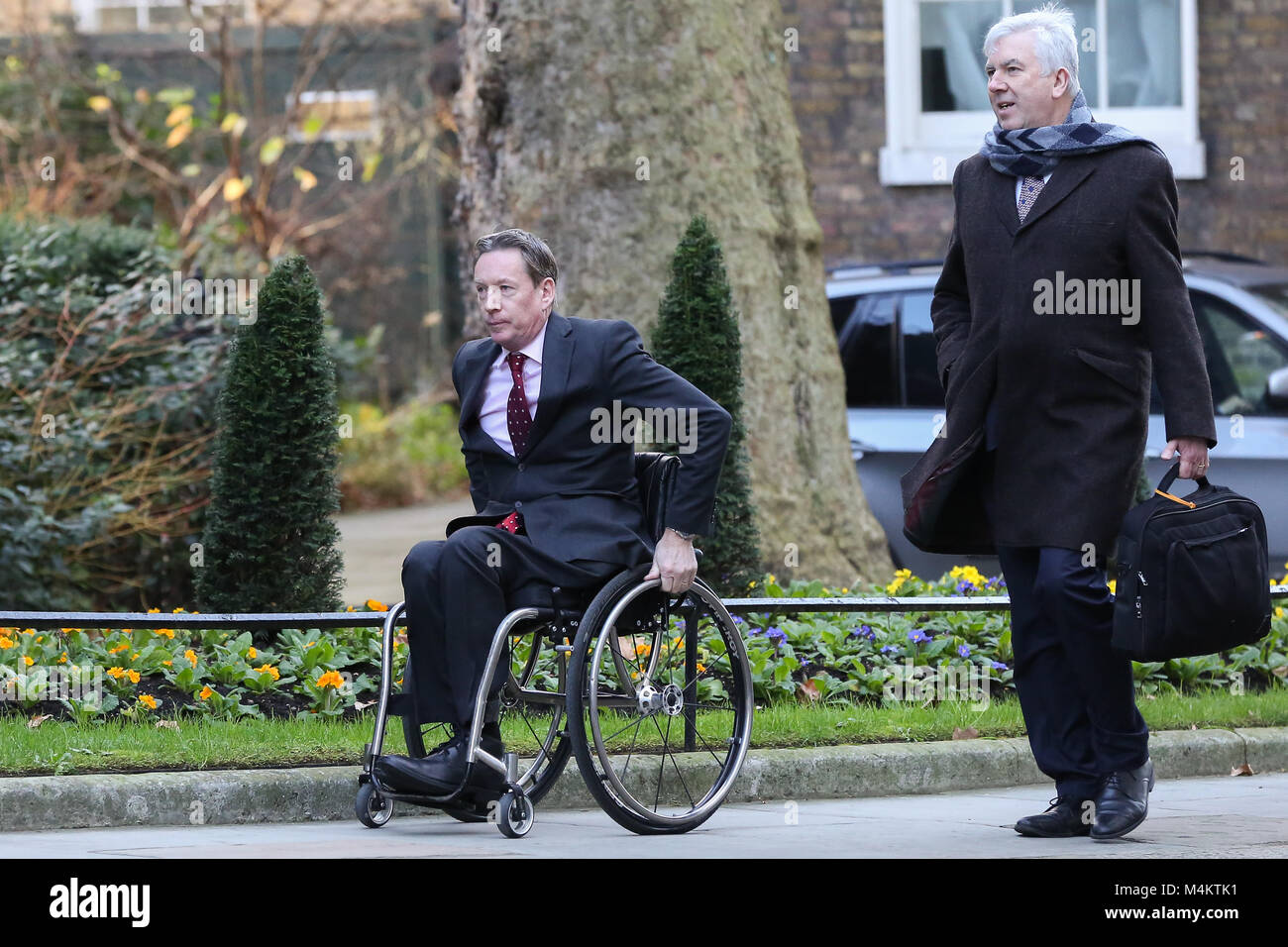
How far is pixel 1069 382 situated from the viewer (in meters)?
4.85

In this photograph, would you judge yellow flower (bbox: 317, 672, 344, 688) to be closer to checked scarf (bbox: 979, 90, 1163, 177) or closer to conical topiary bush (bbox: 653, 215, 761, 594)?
conical topiary bush (bbox: 653, 215, 761, 594)

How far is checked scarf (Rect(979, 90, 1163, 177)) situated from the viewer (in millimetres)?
4871

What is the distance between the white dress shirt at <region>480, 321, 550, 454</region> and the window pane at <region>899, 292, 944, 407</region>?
4.08 metres

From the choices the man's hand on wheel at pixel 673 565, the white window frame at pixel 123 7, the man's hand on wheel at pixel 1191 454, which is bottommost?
the man's hand on wheel at pixel 673 565

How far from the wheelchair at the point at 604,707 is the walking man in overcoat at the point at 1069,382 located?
772 mm

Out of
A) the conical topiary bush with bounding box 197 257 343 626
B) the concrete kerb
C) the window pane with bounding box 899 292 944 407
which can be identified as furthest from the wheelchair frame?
the window pane with bounding box 899 292 944 407

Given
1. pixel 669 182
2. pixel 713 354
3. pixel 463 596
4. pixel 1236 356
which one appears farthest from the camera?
pixel 1236 356

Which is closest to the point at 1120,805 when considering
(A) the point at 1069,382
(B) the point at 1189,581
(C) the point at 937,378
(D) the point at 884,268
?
(B) the point at 1189,581

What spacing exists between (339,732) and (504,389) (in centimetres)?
127

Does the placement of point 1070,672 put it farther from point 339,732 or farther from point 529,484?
point 339,732

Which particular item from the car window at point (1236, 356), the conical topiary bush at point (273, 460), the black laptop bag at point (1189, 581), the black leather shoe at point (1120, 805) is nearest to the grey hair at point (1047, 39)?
the black laptop bag at point (1189, 581)

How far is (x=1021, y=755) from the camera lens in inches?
243

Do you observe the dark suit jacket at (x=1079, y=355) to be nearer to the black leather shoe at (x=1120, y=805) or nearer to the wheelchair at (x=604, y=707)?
the black leather shoe at (x=1120, y=805)

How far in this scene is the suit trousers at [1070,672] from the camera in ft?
15.8
